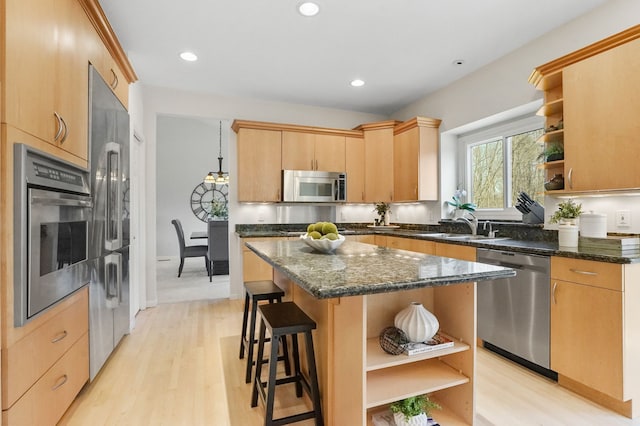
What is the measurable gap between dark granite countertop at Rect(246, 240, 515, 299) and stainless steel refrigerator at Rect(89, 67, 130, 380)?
116 centimetres

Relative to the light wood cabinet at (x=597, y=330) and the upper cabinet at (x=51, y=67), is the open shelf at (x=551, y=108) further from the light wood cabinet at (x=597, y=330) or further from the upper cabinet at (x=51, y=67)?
the upper cabinet at (x=51, y=67)

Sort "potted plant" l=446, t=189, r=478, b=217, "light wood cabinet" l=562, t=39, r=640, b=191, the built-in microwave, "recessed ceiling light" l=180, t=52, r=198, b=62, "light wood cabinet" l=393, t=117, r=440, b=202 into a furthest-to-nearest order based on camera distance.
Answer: the built-in microwave, "light wood cabinet" l=393, t=117, r=440, b=202, "potted plant" l=446, t=189, r=478, b=217, "recessed ceiling light" l=180, t=52, r=198, b=62, "light wood cabinet" l=562, t=39, r=640, b=191

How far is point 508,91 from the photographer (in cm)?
301

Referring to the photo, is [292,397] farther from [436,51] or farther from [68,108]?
[436,51]

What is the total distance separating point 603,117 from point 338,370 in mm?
2201

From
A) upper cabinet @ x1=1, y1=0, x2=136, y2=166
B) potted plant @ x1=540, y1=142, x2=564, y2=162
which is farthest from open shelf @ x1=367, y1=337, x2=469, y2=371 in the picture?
potted plant @ x1=540, y1=142, x2=564, y2=162

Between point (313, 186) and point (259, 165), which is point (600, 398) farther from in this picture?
point (259, 165)

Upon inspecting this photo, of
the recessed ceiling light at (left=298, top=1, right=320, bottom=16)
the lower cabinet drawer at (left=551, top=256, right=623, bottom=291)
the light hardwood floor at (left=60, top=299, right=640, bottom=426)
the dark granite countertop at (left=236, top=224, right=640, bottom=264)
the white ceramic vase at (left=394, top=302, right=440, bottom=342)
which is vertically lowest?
the light hardwood floor at (left=60, top=299, right=640, bottom=426)

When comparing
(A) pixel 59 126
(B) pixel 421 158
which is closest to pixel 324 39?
(B) pixel 421 158

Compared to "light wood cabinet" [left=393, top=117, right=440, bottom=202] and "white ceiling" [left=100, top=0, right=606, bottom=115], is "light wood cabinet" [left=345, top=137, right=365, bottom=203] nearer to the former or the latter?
"light wood cabinet" [left=393, top=117, right=440, bottom=202]

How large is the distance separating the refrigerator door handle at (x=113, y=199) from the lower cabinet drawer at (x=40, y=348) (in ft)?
1.64

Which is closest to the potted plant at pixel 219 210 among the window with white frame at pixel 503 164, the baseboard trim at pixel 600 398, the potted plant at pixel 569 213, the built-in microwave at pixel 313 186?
the built-in microwave at pixel 313 186

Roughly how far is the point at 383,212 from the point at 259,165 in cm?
188

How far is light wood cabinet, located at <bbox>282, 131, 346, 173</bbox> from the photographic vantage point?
4.16 meters
